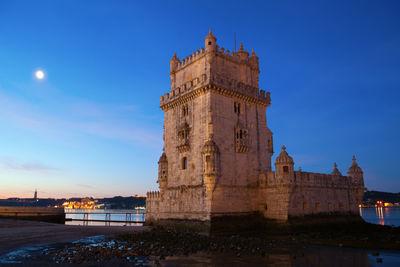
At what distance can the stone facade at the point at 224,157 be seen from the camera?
31438 millimetres

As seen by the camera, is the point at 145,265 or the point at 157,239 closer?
the point at 145,265

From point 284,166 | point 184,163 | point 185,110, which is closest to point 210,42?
point 185,110

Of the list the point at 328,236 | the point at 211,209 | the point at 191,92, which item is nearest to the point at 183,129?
the point at 191,92

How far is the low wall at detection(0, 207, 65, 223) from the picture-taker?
194 ft

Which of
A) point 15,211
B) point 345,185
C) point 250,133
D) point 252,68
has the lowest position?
point 15,211

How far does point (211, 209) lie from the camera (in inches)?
1169

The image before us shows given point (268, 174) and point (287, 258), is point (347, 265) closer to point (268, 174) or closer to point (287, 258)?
point (287, 258)

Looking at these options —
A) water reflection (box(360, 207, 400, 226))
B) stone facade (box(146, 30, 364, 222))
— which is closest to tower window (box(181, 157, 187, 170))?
stone facade (box(146, 30, 364, 222))

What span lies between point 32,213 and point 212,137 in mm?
46496

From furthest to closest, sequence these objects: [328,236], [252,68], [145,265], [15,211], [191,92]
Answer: [15,211], [252,68], [191,92], [328,236], [145,265]

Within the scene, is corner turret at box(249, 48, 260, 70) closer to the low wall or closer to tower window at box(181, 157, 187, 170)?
tower window at box(181, 157, 187, 170)

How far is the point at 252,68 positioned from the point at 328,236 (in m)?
20.6

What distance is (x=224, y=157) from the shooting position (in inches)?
1261

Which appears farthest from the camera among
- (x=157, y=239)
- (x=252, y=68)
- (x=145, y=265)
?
(x=252, y=68)
